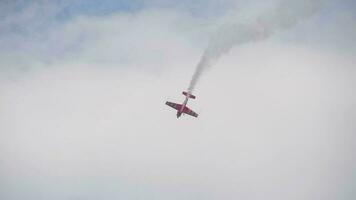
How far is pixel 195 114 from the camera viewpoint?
15612 cm

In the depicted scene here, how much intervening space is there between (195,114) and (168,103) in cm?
531

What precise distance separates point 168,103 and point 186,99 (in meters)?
4.92

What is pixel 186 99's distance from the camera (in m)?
153

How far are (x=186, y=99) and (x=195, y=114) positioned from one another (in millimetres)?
4649

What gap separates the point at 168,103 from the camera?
513 feet
